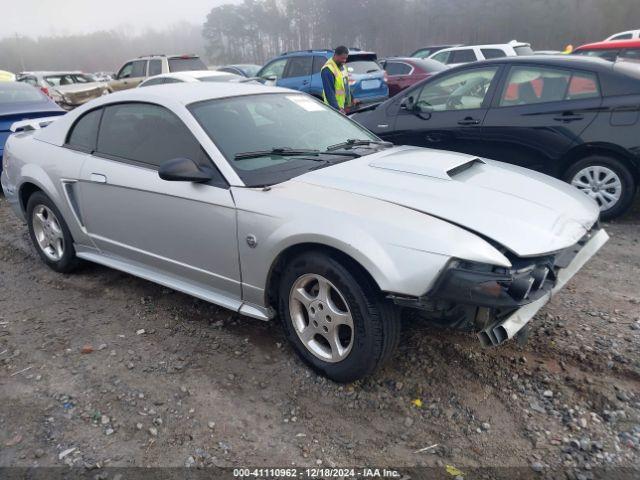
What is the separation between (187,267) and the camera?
3189mm

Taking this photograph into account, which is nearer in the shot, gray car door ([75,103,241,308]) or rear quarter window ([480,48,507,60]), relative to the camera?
gray car door ([75,103,241,308])

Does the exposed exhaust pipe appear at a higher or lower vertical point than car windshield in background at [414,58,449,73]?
lower

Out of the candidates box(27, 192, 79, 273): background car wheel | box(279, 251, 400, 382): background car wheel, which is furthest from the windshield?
box(27, 192, 79, 273): background car wheel

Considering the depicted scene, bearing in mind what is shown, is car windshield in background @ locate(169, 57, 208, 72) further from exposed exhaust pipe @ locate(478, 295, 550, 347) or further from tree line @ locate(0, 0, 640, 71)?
tree line @ locate(0, 0, 640, 71)

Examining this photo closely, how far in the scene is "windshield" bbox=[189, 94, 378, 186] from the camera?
2988mm

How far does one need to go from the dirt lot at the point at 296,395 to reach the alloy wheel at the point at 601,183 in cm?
159

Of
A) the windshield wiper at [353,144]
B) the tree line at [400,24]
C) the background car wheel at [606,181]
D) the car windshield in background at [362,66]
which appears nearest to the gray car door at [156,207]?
the windshield wiper at [353,144]

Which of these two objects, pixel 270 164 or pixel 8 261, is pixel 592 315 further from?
pixel 8 261

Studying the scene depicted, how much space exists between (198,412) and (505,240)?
1.76 metres

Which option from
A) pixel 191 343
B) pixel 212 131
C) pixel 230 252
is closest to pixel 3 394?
pixel 191 343

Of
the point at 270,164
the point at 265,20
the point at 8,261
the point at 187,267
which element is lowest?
the point at 8,261

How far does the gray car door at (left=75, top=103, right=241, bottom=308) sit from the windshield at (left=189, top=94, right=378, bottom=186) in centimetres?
16

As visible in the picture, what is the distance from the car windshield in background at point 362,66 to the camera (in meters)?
11.3

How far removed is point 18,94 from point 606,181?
8.24m
